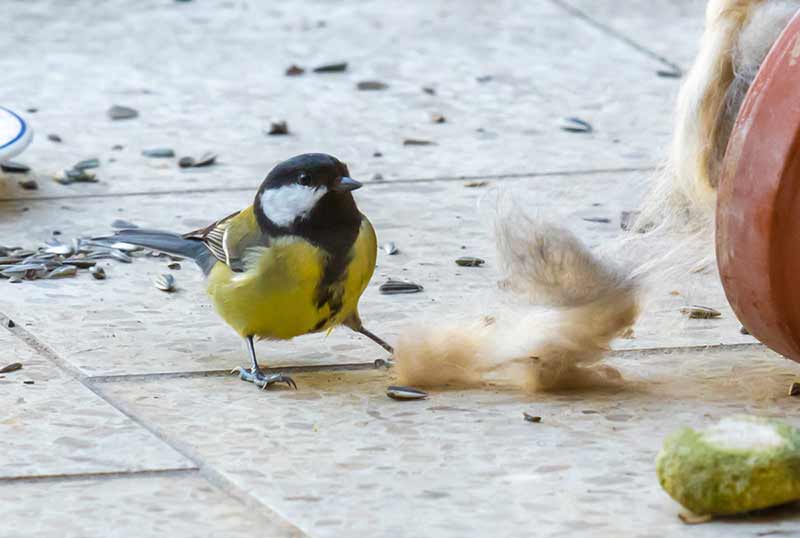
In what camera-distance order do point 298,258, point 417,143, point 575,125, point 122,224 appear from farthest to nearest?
point 575,125 < point 417,143 < point 122,224 < point 298,258

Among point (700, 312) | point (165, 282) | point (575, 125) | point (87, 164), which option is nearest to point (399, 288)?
point (165, 282)

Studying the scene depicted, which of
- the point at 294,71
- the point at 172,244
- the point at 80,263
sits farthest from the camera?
the point at 294,71

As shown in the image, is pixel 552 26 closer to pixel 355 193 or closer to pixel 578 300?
pixel 355 193

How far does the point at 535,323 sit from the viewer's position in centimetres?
335

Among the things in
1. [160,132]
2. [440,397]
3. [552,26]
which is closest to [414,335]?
[440,397]

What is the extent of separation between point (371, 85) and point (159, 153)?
1.16 meters

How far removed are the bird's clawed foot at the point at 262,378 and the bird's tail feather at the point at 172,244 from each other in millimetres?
283

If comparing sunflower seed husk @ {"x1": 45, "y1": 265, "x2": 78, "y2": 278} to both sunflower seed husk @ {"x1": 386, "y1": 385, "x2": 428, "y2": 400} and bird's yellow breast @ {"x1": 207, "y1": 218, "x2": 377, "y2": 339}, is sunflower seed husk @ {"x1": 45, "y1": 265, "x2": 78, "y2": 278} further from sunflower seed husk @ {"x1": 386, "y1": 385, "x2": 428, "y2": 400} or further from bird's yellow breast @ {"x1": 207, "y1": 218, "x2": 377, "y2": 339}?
sunflower seed husk @ {"x1": 386, "y1": 385, "x2": 428, "y2": 400}

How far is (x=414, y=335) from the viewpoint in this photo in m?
3.38

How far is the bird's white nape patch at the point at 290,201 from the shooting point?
3.34 metres

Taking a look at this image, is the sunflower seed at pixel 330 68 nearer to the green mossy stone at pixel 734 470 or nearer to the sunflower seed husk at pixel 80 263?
the sunflower seed husk at pixel 80 263

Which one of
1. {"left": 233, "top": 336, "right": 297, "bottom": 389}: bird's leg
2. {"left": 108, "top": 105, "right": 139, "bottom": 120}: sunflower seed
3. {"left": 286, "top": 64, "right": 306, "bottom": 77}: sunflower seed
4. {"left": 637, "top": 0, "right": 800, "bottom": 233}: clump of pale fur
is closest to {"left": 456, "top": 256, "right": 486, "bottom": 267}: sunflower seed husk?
{"left": 637, "top": 0, "right": 800, "bottom": 233}: clump of pale fur

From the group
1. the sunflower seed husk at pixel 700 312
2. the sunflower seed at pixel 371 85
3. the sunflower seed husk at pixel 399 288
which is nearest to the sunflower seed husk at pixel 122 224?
the sunflower seed husk at pixel 399 288

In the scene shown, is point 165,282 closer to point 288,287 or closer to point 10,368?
point 10,368
